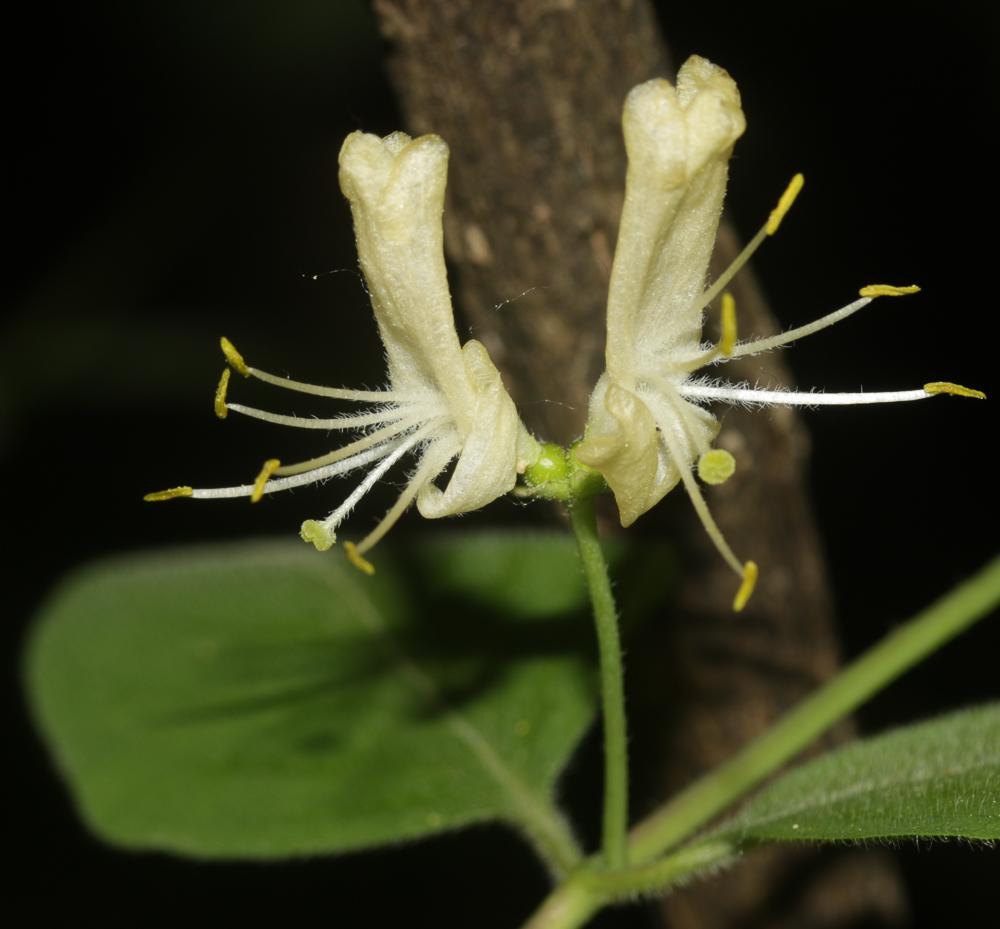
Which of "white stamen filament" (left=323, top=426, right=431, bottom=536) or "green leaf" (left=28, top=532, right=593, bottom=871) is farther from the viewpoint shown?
"green leaf" (left=28, top=532, right=593, bottom=871)

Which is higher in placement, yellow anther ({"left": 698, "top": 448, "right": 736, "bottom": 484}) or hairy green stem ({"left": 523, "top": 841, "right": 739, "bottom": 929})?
yellow anther ({"left": 698, "top": 448, "right": 736, "bottom": 484})

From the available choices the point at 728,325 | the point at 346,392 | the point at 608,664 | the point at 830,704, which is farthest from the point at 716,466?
the point at 830,704

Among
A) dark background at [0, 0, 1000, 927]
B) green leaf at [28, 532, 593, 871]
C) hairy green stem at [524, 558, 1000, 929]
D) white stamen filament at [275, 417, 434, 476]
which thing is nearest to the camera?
white stamen filament at [275, 417, 434, 476]

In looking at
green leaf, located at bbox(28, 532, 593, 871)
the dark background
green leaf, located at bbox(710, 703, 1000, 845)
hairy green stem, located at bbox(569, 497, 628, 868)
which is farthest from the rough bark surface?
the dark background

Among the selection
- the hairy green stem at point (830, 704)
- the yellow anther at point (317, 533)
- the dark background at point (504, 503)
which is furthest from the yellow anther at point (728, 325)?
the dark background at point (504, 503)

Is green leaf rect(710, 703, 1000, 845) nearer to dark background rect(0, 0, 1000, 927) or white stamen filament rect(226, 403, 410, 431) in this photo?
white stamen filament rect(226, 403, 410, 431)

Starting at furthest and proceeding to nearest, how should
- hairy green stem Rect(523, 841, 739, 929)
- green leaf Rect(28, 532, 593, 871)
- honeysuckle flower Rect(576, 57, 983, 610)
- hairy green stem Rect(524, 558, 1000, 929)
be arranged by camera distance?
green leaf Rect(28, 532, 593, 871)
hairy green stem Rect(524, 558, 1000, 929)
hairy green stem Rect(523, 841, 739, 929)
honeysuckle flower Rect(576, 57, 983, 610)
